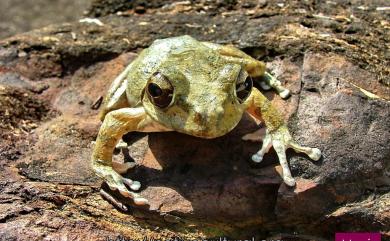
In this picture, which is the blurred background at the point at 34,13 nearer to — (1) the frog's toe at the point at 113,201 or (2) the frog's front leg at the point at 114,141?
(2) the frog's front leg at the point at 114,141

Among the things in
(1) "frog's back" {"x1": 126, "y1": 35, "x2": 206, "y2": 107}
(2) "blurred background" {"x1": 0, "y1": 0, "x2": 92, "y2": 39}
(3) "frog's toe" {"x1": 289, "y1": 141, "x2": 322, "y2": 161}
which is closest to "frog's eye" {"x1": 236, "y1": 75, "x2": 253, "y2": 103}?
(3) "frog's toe" {"x1": 289, "y1": 141, "x2": 322, "y2": 161}

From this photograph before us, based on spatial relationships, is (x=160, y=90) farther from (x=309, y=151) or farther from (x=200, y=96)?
(x=309, y=151)

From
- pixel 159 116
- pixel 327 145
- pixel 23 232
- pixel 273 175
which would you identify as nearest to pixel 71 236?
pixel 23 232

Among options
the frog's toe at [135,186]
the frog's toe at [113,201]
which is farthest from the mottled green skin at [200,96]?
the frog's toe at [113,201]

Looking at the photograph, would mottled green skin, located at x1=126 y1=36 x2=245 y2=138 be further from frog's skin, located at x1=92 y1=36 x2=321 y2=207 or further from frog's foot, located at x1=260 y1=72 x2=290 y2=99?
frog's foot, located at x1=260 y1=72 x2=290 y2=99

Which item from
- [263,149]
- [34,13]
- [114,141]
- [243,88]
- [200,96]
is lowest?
[34,13]

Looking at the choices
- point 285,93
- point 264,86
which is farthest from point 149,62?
point 285,93

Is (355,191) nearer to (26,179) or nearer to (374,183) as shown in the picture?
(374,183)
